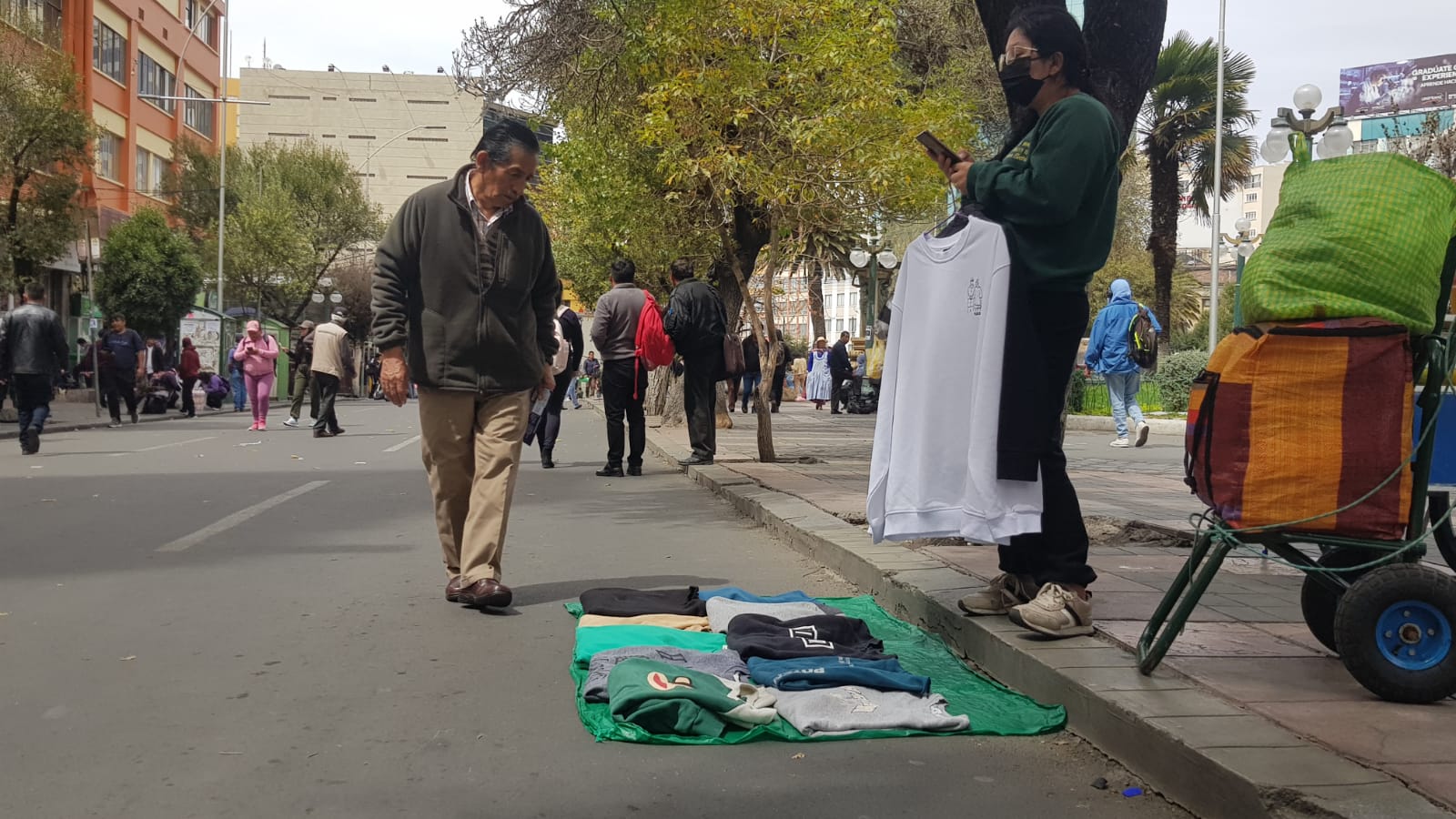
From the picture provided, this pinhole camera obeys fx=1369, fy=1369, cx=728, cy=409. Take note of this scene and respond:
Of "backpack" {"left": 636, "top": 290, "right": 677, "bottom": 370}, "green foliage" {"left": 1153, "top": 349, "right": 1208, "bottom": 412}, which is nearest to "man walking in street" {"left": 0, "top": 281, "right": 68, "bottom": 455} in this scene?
"backpack" {"left": 636, "top": 290, "right": 677, "bottom": 370}

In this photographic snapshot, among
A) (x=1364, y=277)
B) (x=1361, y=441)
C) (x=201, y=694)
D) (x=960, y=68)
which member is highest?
(x=960, y=68)

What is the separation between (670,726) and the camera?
392 centimetres

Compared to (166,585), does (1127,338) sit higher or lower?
higher

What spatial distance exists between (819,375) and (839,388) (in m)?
6.62

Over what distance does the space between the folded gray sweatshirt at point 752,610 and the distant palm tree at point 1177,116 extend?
3053 cm

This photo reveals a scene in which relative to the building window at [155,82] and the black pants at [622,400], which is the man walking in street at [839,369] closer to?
the black pants at [622,400]

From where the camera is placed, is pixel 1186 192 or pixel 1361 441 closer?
pixel 1361 441

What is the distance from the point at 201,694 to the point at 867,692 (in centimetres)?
207

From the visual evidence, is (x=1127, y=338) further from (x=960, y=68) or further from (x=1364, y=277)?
(x=1364, y=277)

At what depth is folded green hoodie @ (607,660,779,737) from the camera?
3900mm

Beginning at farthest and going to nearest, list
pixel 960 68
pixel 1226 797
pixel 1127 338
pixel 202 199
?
pixel 202 199 → pixel 960 68 → pixel 1127 338 → pixel 1226 797

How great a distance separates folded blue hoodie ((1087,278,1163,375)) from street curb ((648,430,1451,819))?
1105 cm

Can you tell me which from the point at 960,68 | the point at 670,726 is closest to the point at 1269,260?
the point at 670,726

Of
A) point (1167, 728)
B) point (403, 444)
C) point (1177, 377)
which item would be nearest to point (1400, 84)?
point (1177, 377)
